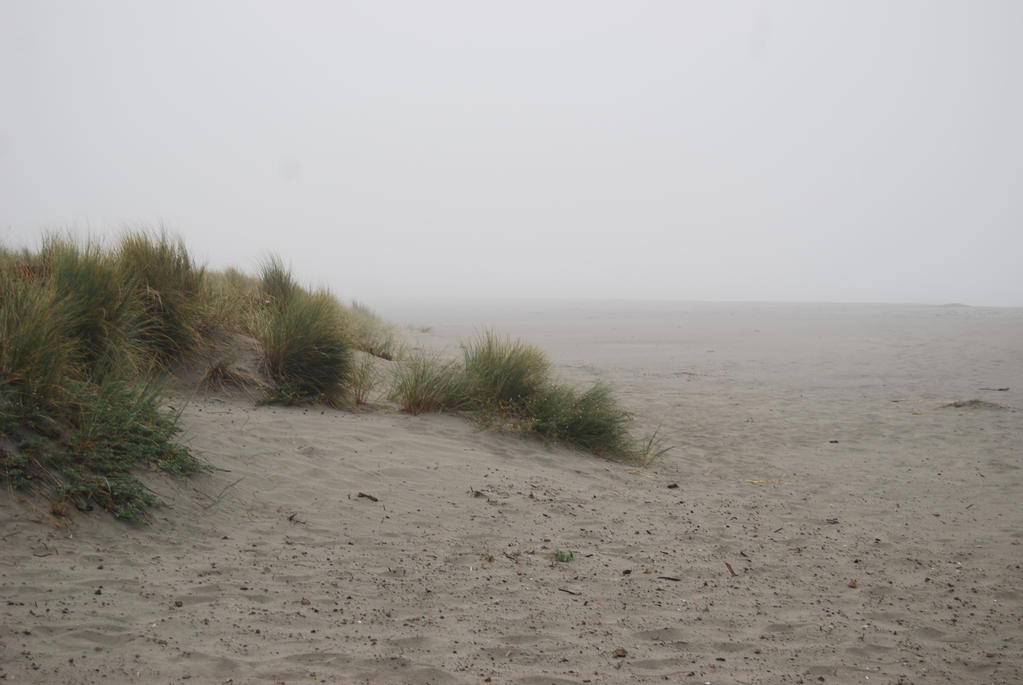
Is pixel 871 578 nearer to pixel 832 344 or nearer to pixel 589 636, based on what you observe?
pixel 589 636

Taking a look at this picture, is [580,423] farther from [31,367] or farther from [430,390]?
[31,367]

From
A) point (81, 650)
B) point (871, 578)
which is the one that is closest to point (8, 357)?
point (81, 650)

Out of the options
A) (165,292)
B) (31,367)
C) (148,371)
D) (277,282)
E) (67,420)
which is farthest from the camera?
(277,282)

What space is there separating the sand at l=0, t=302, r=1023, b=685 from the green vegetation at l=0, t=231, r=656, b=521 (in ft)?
0.75

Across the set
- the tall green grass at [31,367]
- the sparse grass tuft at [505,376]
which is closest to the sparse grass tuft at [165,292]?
the tall green grass at [31,367]

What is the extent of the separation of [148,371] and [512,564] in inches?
127

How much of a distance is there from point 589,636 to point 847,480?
13.4 feet

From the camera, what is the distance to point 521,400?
22.8ft

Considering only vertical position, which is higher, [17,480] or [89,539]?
[17,480]

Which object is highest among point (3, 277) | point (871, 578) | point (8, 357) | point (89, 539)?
point (3, 277)

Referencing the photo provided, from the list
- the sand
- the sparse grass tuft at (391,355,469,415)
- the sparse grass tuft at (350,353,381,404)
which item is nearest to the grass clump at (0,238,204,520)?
the sand

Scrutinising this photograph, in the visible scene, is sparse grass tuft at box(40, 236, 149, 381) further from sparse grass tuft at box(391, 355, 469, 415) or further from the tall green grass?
sparse grass tuft at box(391, 355, 469, 415)

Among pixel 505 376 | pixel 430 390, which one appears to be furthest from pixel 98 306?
pixel 505 376

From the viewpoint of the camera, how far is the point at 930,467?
258 inches
